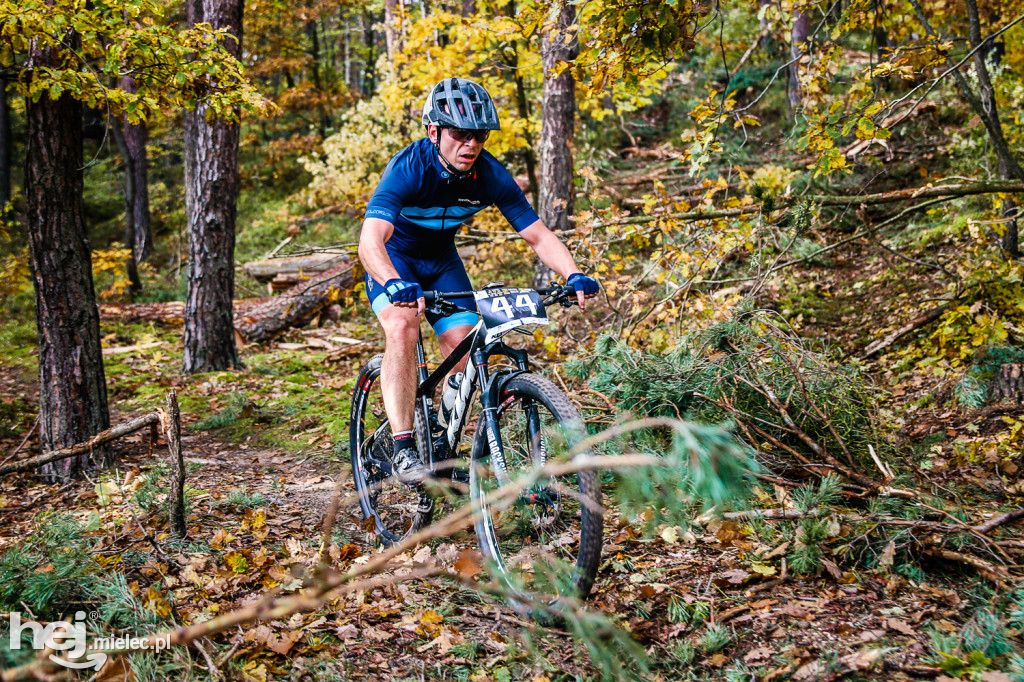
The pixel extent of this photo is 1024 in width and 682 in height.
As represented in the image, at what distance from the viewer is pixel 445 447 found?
390 cm

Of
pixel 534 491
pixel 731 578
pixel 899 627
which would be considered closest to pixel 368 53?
pixel 534 491

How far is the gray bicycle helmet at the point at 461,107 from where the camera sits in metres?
3.55

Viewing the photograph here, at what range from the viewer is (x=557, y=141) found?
346 inches

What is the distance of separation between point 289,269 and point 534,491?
11.2 meters

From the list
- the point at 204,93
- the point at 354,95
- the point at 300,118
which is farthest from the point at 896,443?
the point at 300,118

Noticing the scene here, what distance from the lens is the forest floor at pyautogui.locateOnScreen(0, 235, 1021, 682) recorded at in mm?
2547

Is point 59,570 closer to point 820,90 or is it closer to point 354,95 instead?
point 820,90

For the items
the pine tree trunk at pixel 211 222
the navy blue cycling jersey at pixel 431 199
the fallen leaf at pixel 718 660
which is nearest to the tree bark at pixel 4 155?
the pine tree trunk at pixel 211 222

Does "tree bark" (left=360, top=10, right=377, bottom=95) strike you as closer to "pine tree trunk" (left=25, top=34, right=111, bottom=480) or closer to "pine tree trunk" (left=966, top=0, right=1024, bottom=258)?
"pine tree trunk" (left=25, top=34, right=111, bottom=480)

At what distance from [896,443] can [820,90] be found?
3.15 metres

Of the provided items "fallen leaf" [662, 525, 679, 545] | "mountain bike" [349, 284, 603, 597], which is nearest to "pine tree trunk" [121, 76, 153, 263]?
"mountain bike" [349, 284, 603, 597]

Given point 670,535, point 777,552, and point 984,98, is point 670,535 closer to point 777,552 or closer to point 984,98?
point 777,552

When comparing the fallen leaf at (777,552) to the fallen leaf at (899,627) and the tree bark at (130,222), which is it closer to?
the fallen leaf at (899,627)

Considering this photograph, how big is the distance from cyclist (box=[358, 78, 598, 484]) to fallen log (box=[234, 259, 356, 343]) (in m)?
5.91
